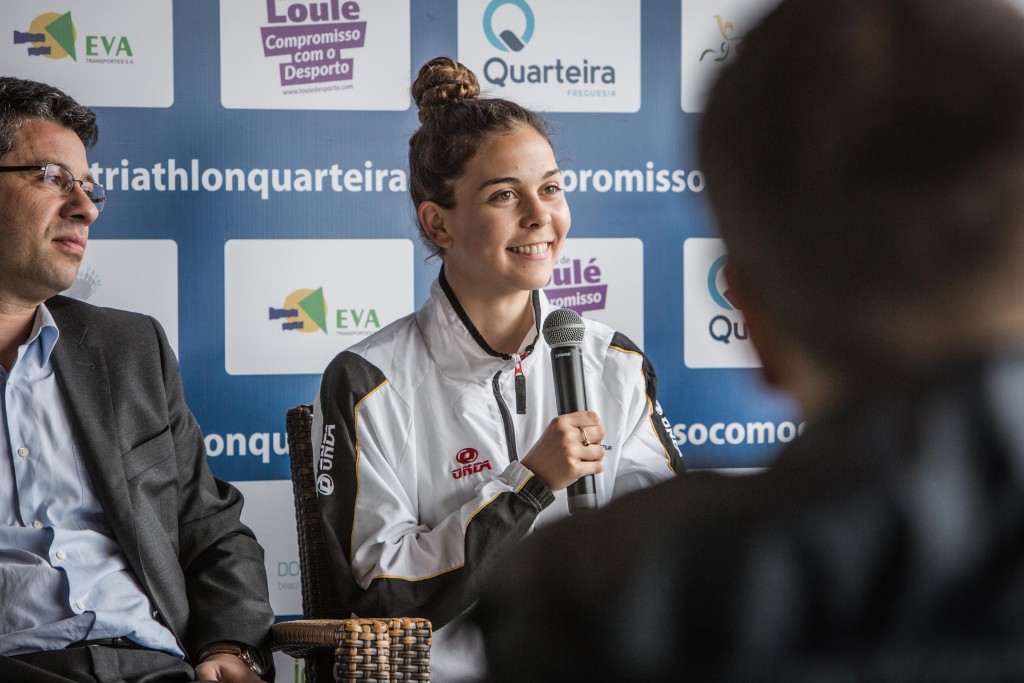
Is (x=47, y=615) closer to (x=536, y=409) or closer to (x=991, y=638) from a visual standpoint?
(x=536, y=409)

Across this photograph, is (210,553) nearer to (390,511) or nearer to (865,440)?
(390,511)

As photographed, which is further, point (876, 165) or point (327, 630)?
point (327, 630)

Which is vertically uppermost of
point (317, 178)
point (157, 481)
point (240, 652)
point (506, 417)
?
point (317, 178)

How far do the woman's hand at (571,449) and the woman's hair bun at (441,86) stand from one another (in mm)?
778

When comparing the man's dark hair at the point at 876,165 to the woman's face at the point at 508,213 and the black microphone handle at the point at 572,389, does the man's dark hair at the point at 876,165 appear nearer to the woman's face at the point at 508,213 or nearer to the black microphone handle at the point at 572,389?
the black microphone handle at the point at 572,389

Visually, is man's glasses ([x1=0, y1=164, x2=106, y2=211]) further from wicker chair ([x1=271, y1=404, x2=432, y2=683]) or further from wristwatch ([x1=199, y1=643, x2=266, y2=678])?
wristwatch ([x1=199, y1=643, x2=266, y2=678])

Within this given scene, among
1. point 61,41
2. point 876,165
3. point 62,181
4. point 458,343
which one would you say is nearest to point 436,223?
point 458,343

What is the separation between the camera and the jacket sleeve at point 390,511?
1952 millimetres

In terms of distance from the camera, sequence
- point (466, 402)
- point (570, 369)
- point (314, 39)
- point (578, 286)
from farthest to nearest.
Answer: point (578, 286) → point (314, 39) → point (466, 402) → point (570, 369)

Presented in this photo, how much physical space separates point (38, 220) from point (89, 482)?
1.80 ft

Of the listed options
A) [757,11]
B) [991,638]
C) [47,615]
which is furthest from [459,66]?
[991,638]

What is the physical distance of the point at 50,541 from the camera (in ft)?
6.50

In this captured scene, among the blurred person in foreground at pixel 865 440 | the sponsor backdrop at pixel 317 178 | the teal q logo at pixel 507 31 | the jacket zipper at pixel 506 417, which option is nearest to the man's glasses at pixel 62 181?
the sponsor backdrop at pixel 317 178

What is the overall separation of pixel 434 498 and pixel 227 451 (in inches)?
37.3
